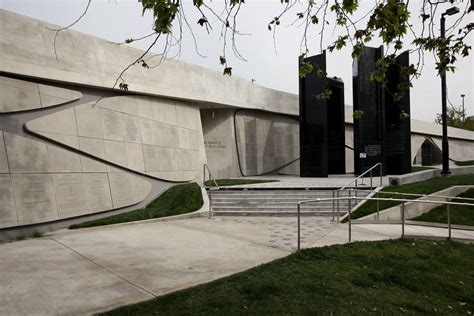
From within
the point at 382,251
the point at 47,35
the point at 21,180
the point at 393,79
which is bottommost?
the point at 382,251

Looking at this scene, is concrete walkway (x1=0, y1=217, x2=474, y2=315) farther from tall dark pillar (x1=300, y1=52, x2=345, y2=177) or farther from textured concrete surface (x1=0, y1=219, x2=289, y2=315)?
tall dark pillar (x1=300, y1=52, x2=345, y2=177)

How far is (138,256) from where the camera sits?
5.82 meters

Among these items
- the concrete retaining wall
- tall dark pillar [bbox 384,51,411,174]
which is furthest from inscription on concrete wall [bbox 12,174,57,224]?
tall dark pillar [bbox 384,51,411,174]

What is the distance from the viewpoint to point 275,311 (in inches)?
135

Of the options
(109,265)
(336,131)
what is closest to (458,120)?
(336,131)

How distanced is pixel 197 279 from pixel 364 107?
622 inches

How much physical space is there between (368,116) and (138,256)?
15.2 m

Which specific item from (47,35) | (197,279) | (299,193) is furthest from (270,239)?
(47,35)

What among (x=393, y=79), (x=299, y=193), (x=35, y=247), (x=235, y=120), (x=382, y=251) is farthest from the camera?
(x=235, y=120)

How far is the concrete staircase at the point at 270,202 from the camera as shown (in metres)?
10.9

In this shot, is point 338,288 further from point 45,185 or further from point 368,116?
point 368,116

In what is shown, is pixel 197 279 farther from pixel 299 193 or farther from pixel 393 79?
pixel 393 79

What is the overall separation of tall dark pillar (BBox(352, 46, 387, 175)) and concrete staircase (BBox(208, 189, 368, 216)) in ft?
Result: 20.1

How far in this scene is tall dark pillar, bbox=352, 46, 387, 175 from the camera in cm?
1762
